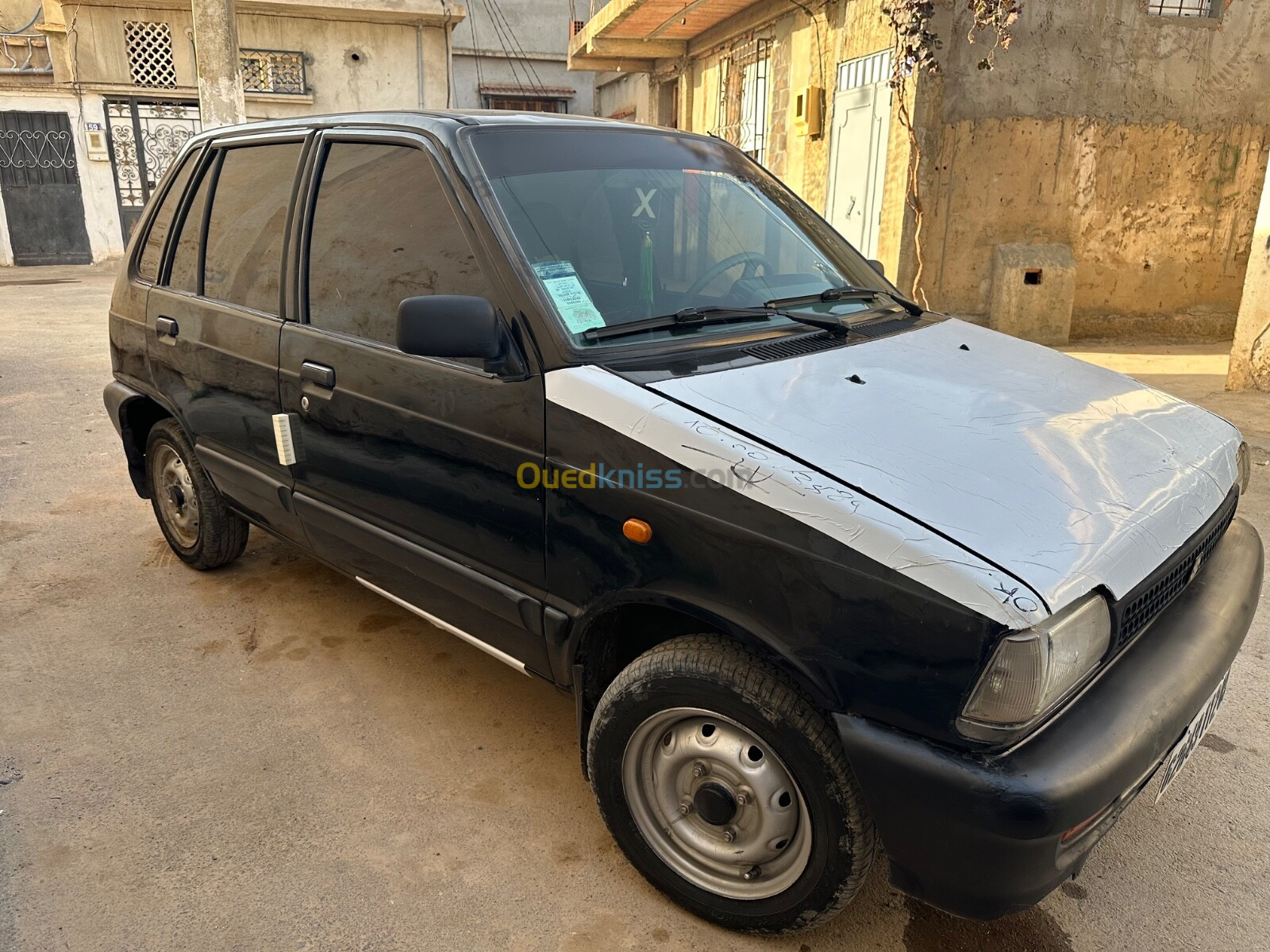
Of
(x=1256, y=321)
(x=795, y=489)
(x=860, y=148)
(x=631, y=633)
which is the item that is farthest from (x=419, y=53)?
(x=795, y=489)

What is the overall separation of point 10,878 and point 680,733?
1773 mm

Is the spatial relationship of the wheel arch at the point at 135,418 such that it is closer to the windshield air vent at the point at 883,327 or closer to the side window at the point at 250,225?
the side window at the point at 250,225

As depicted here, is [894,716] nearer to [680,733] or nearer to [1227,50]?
[680,733]

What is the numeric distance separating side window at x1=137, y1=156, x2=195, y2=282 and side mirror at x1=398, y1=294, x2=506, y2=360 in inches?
83.3

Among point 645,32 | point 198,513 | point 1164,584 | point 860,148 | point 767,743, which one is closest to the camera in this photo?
point 767,743

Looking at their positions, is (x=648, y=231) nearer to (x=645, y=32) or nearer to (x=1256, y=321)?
(x=1256, y=321)

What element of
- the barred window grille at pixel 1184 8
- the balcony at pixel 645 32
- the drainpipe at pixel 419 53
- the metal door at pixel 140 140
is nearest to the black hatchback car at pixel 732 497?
the barred window grille at pixel 1184 8

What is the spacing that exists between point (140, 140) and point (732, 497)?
2262 centimetres

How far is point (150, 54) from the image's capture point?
19922 millimetres

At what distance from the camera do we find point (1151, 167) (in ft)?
30.6

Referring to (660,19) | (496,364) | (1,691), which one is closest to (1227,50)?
(660,19)

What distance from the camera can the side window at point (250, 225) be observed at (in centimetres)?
309

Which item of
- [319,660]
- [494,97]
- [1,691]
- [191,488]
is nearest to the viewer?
[1,691]

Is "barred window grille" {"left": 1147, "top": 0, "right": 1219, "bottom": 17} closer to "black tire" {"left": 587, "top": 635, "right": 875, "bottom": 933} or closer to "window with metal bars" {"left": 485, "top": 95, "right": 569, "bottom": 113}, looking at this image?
"black tire" {"left": 587, "top": 635, "right": 875, "bottom": 933}
